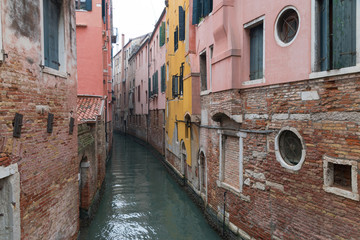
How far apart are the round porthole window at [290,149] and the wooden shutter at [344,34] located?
4.93 feet

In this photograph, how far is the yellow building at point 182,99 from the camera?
11094 mm

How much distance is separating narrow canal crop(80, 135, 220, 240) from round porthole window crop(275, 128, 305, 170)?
3.84m

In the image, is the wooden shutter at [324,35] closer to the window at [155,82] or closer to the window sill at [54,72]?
the window sill at [54,72]

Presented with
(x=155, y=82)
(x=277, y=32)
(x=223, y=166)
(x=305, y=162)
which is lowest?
(x=223, y=166)

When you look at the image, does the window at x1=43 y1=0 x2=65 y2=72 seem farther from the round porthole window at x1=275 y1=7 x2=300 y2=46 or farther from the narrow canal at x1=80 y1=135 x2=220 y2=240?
the narrow canal at x1=80 y1=135 x2=220 y2=240

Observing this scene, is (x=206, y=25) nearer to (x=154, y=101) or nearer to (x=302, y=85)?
(x=302, y=85)

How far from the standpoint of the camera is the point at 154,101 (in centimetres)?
2367

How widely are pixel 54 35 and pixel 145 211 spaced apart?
758 cm

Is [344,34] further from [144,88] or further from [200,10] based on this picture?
[144,88]

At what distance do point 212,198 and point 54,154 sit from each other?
5.47m

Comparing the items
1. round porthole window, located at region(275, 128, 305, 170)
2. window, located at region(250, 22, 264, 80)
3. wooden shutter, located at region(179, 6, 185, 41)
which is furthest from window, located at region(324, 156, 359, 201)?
wooden shutter, located at region(179, 6, 185, 41)

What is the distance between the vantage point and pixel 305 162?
5.37 meters

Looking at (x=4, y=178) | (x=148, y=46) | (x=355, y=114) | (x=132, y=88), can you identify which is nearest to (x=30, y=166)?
(x=4, y=178)

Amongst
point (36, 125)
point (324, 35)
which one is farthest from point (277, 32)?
point (36, 125)
